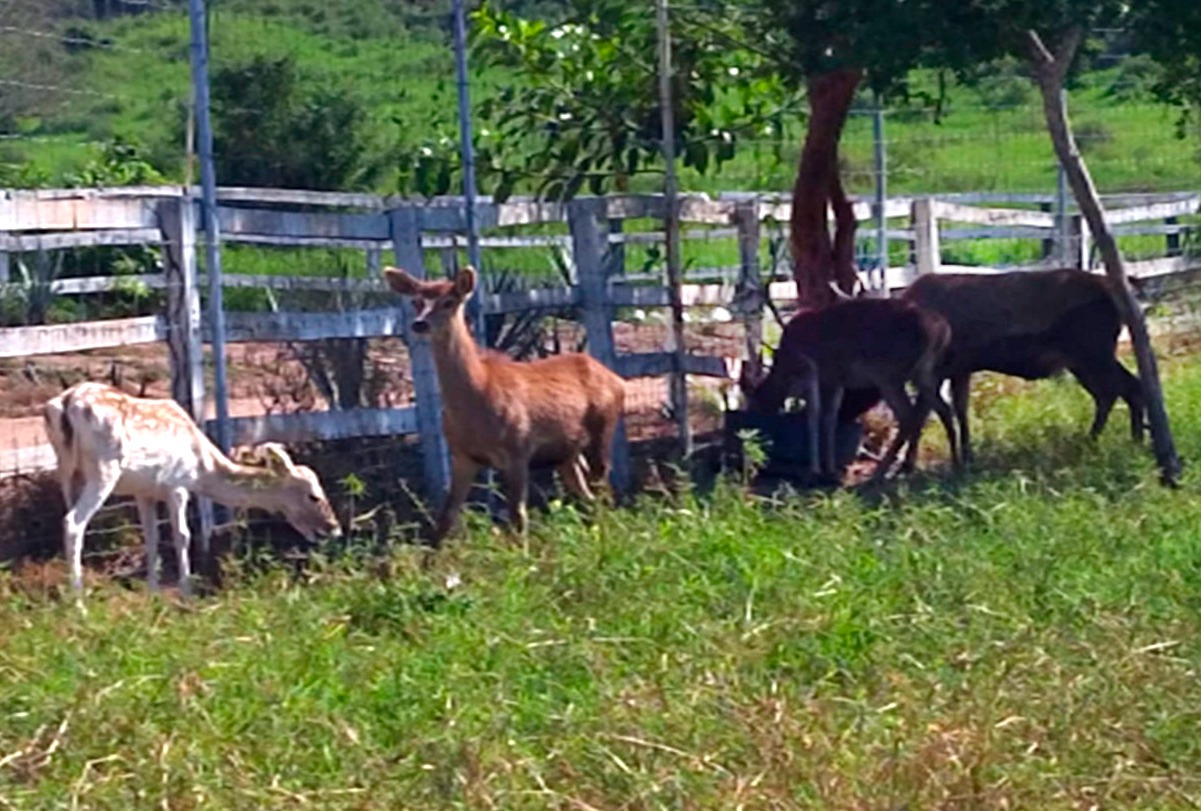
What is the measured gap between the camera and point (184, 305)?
442 inches

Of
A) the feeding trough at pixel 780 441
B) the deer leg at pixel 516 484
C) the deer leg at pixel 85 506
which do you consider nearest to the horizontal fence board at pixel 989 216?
the feeding trough at pixel 780 441

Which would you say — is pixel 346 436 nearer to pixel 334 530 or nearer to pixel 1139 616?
pixel 334 530

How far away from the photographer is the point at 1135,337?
1297 cm

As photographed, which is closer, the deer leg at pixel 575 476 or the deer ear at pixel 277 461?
the deer ear at pixel 277 461

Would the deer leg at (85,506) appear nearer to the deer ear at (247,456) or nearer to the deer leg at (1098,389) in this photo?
the deer ear at (247,456)

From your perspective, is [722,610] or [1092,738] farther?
[722,610]

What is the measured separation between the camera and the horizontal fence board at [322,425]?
38.8 ft

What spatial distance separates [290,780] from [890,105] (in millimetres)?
8942

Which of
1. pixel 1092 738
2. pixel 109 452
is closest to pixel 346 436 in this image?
pixel 109 452

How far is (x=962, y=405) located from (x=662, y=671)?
7.38 metres

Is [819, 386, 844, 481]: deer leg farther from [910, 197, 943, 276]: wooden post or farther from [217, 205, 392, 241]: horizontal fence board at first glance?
[910, 197, 943, 276]: wooden post

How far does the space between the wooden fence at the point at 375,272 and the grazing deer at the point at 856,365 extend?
58 centimetres

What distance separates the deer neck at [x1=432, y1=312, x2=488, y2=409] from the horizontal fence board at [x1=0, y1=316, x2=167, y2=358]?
1.38 m

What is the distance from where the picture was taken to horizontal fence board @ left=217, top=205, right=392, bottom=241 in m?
11.7
